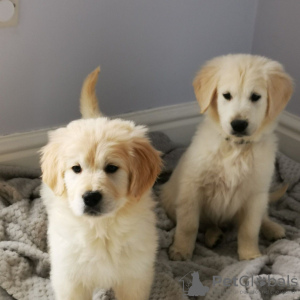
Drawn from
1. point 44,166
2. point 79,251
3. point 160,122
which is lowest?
point 160,122

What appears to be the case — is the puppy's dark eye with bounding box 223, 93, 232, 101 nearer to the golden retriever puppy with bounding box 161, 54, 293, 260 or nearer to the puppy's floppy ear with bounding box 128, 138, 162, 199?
the golden retriever puppy with bounding box 161, 54, 293, 260

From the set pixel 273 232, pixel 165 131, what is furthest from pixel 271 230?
pixel 165 131

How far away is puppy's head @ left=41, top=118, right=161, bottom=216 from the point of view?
1225 mm

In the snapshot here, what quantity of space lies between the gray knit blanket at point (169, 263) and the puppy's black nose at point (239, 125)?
483 mm

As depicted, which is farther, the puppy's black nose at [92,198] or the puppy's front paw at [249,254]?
the puppy's front paw at [249,254]

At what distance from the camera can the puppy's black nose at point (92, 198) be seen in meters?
1.21

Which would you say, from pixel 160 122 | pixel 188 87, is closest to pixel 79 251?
pixel 160 122

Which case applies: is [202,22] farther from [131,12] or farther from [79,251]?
[79,251]

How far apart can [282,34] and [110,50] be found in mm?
902

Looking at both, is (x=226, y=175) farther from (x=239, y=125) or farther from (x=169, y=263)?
(x=169, y=263)

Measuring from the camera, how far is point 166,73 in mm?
2424

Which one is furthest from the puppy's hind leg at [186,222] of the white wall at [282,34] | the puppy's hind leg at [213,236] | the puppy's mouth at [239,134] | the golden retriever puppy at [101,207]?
the white wall at [282,34]

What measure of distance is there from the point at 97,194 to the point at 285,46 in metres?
1.60

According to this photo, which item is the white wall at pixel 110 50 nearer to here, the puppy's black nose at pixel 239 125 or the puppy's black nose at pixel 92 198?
the puppy's black nose at pixel 239 125
